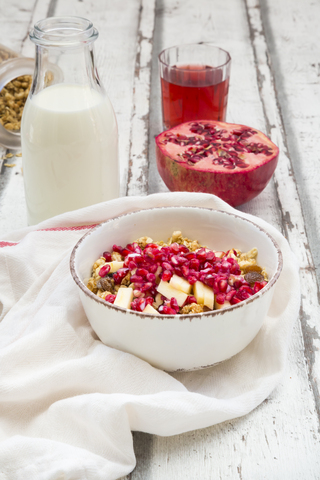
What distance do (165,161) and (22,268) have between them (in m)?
0.67

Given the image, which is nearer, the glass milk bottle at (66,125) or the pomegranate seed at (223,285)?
the pomegranate seed at (223,285)

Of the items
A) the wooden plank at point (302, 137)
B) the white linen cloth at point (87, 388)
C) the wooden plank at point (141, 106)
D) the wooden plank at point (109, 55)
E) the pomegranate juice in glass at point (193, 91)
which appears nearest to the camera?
the white linen cloth at point (87, 388)

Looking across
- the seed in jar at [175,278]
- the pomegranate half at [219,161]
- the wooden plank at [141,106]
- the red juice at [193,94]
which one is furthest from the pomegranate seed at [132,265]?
the red juice at [193,94]

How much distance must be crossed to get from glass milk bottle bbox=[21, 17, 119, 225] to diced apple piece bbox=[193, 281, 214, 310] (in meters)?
0.63

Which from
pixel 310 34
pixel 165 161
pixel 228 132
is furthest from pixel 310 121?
pixel 310 34

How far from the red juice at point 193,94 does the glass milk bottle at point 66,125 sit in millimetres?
620

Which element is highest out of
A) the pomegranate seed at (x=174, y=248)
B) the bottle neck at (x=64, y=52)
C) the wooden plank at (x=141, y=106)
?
the bottle neck at (x=64, y=52)

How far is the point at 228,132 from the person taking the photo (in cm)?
205

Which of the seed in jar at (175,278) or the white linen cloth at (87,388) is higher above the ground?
the seed in jar at (175,278)

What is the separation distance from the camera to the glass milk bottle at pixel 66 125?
1596 millimetres

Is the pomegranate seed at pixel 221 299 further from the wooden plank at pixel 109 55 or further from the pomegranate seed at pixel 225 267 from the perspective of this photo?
the wooden plank at pixel 109 55

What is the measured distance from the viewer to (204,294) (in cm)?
124

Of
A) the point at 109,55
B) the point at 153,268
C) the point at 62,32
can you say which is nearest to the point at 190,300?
the point at 153,268

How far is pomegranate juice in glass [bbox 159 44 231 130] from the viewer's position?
2252 mm
